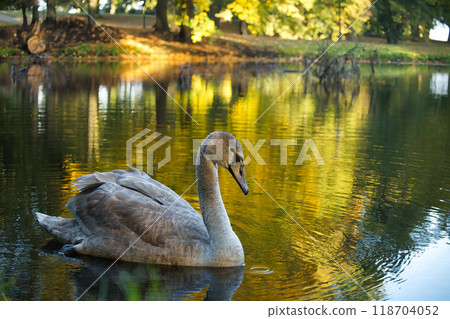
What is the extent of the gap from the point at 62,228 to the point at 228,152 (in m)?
2.26

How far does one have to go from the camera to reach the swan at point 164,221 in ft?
22.7

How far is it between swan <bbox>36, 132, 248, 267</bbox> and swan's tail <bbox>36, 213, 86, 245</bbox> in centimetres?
3

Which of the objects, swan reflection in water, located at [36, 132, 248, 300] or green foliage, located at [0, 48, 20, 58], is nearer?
swan reflection in water, located at [36, 132, 248, 300]

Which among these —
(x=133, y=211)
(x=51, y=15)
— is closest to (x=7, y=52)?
(x=51, y=15)

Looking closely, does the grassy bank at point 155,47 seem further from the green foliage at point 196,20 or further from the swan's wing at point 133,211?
the swan's wing at point 133,211

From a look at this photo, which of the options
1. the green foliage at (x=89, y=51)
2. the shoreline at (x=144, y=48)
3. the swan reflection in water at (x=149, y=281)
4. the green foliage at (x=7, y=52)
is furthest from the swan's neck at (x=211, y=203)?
the green foliage at (x=89, y=51)

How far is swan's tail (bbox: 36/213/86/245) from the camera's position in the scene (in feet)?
24.8

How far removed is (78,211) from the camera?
751 centimetres

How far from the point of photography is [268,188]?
10.3 metres

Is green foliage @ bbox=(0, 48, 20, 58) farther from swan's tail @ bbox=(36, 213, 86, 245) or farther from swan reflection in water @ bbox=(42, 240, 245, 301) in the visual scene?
swan reflection in water @ bbox=(42, 240, 245, 301)

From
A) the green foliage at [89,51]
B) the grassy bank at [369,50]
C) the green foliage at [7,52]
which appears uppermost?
the grassy bank at [369,50]

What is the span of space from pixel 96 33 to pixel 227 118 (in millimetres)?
29020

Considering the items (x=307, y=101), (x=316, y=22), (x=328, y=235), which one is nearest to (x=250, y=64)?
(x=316, y=22)

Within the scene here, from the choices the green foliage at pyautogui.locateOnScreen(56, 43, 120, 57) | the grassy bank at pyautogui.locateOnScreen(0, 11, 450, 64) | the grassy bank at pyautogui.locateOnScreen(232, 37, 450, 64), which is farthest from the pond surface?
the grassy bank at pyautogui.locateOnScreen(232, 37, 450, 64)
